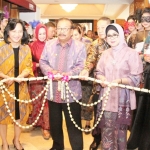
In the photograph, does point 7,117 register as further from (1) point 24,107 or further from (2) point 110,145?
(2) point 110,145

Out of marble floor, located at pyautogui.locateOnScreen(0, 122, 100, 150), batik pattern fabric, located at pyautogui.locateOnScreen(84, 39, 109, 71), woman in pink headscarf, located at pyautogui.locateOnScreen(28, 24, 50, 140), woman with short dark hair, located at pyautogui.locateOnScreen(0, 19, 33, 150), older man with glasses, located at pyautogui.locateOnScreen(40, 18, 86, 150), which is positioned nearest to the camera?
older man with glasses, located at pyautogui.locateOnScreen(40, 18, 86, 150)

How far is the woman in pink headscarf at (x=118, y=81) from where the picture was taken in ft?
8.02

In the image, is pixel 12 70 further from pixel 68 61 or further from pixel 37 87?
pixel 37 87

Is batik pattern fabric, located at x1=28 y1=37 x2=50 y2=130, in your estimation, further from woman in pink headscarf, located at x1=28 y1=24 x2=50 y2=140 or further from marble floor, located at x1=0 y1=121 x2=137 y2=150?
marble floor, located at x1=0 y1=121 x2=137 y2=150

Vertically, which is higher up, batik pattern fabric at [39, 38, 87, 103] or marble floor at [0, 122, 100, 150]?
batik pattern fabric at [39, 38, 87, 103]

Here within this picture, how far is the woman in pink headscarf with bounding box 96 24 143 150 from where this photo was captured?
2.45 m

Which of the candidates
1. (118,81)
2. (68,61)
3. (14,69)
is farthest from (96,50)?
(14,69)

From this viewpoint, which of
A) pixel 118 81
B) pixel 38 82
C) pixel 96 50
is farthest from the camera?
pixel 38 82

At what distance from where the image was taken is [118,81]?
2.42 metres

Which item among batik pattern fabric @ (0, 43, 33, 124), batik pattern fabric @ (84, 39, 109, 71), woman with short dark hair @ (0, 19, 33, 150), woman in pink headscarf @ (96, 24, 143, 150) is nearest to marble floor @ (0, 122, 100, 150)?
woman with short dark hair @ (0, 19, 33, 150)

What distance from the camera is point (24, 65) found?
9.68ft

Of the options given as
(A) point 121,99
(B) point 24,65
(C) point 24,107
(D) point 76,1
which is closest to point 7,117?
(C) point 24,107

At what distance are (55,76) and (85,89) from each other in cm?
116

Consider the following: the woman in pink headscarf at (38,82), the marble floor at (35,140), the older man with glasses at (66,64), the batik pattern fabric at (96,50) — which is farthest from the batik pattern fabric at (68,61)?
the marble floor at (35,140)
